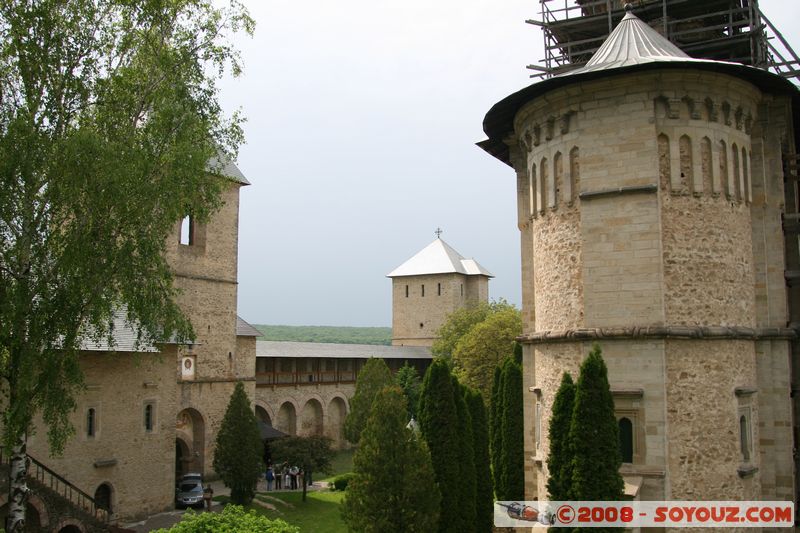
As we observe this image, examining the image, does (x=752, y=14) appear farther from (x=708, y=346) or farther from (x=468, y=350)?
(x=468, y=350)

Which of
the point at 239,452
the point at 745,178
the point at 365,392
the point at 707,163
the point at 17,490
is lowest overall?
the point at 239,452

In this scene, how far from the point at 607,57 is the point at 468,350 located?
82.8 ft

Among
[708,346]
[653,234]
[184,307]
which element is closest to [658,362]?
[708,346]

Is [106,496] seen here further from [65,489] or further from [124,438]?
[65,489]

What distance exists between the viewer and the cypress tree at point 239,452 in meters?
21.9

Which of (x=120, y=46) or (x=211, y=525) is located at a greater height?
(x=120, y=46)

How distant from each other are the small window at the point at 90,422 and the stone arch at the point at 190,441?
704 cm

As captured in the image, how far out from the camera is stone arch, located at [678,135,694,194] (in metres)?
11.8

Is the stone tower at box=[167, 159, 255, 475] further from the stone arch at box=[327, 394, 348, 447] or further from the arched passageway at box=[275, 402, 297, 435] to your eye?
the stone arch at box=[327, 394, 348, 447]

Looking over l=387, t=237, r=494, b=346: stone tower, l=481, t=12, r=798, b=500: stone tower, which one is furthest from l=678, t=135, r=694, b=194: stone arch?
l=387, t=237, r=494, b=346: stone tower

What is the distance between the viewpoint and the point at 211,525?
400 inches

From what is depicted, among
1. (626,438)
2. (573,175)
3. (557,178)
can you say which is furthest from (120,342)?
(626,438)

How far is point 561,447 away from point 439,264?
4323 cm

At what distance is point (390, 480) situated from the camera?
508 inches
